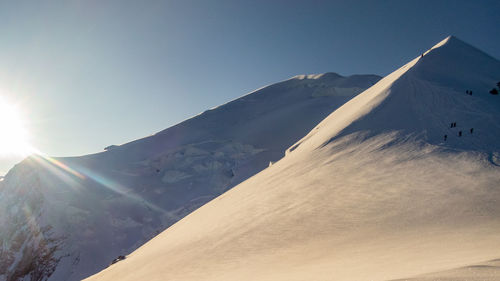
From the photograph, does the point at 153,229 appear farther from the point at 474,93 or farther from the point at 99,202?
the point at 474,93

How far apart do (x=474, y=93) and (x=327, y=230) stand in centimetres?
1419

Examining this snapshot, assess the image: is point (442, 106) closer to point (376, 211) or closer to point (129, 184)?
point (376, 211)

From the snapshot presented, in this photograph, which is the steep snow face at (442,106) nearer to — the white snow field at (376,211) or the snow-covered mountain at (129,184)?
the white snow field at (376,211)

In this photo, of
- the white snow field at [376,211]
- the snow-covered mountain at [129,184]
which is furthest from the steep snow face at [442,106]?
the snow-covered mountain at [129,184]

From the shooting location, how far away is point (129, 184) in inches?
1731

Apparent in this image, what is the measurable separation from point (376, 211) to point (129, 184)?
1684 inches

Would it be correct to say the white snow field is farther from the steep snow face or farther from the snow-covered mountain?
the snow-covered mountain

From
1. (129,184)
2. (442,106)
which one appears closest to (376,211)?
(442,106)

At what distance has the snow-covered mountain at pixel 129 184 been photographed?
32.8 metres

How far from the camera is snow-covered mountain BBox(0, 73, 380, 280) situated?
32.8 metres

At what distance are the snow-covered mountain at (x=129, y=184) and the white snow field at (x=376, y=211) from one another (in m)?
28.0

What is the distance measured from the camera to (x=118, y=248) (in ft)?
111

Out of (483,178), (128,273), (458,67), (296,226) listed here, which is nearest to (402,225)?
(296,226)

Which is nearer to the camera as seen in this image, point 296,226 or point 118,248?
point 296,226
